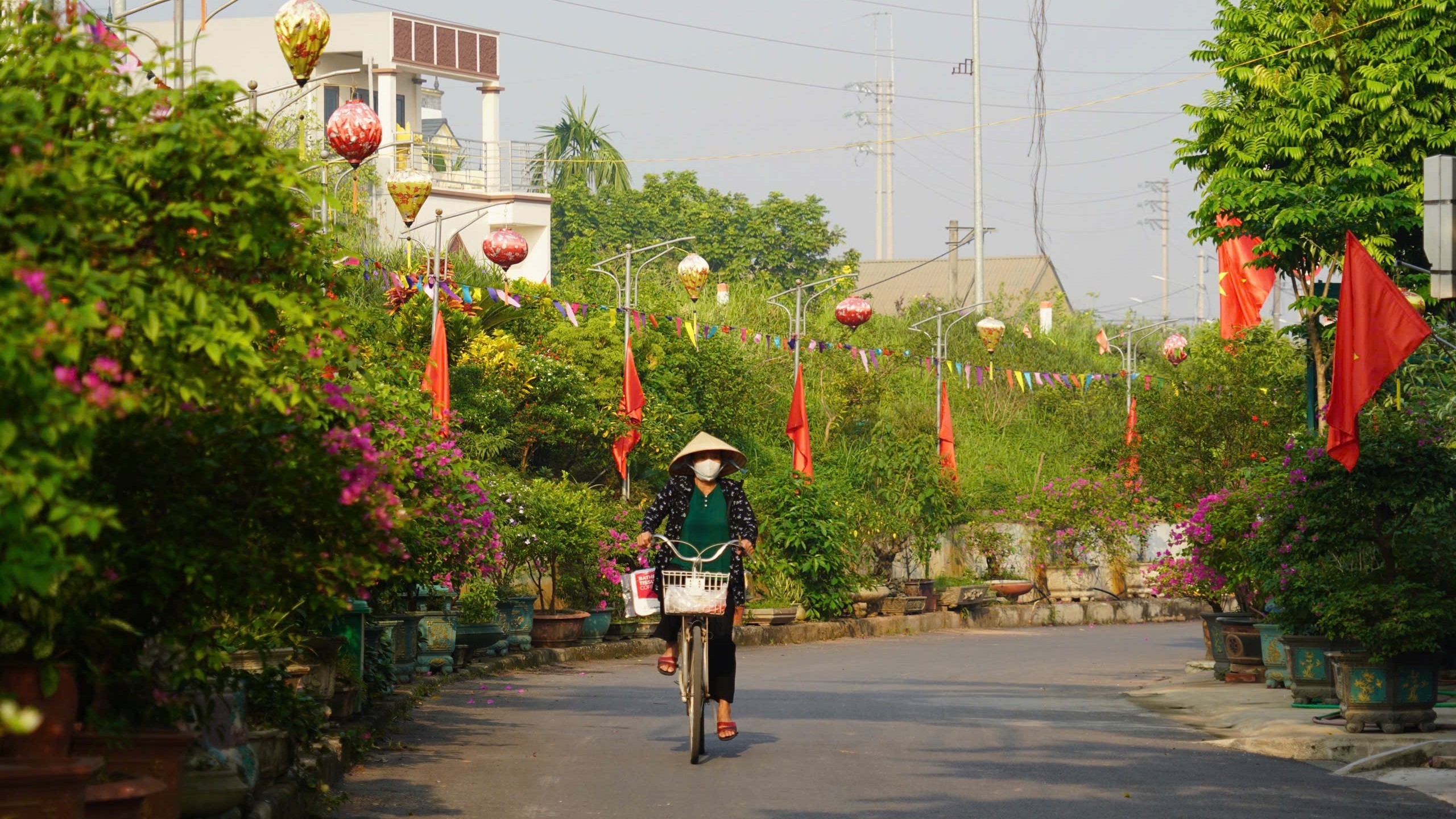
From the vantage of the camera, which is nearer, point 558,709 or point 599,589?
point 558,709

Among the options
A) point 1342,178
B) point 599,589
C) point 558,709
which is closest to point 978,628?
point 599,589

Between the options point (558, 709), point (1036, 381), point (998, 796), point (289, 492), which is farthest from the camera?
point (1036, 381)

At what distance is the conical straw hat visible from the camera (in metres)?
11.4

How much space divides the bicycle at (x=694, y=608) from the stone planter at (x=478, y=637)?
25.0ft

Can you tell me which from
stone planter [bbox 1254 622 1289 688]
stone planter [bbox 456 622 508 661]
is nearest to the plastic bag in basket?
stone planter [bbox 1254 622 1289 688]

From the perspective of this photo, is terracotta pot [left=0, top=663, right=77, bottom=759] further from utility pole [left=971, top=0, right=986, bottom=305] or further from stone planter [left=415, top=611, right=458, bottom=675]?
utility pole [left=971, top=0, right=986, bottom=305]

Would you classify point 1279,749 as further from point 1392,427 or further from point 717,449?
point 717,449

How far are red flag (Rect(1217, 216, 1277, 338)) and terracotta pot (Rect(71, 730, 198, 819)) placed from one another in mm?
18947

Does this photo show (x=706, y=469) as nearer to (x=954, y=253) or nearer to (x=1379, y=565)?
(x=1379, y=565)

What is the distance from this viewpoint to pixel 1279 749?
37.7 feet

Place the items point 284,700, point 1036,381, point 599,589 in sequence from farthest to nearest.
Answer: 1. point 1036,381
2. point 599,589
3. point 284,700

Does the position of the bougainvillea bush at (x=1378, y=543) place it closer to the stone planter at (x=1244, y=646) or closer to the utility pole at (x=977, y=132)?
the stone planter at (x=1244, y=646)

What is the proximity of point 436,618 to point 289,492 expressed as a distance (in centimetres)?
1147

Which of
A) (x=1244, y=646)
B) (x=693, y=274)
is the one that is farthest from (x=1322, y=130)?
(x=693, y=274)
